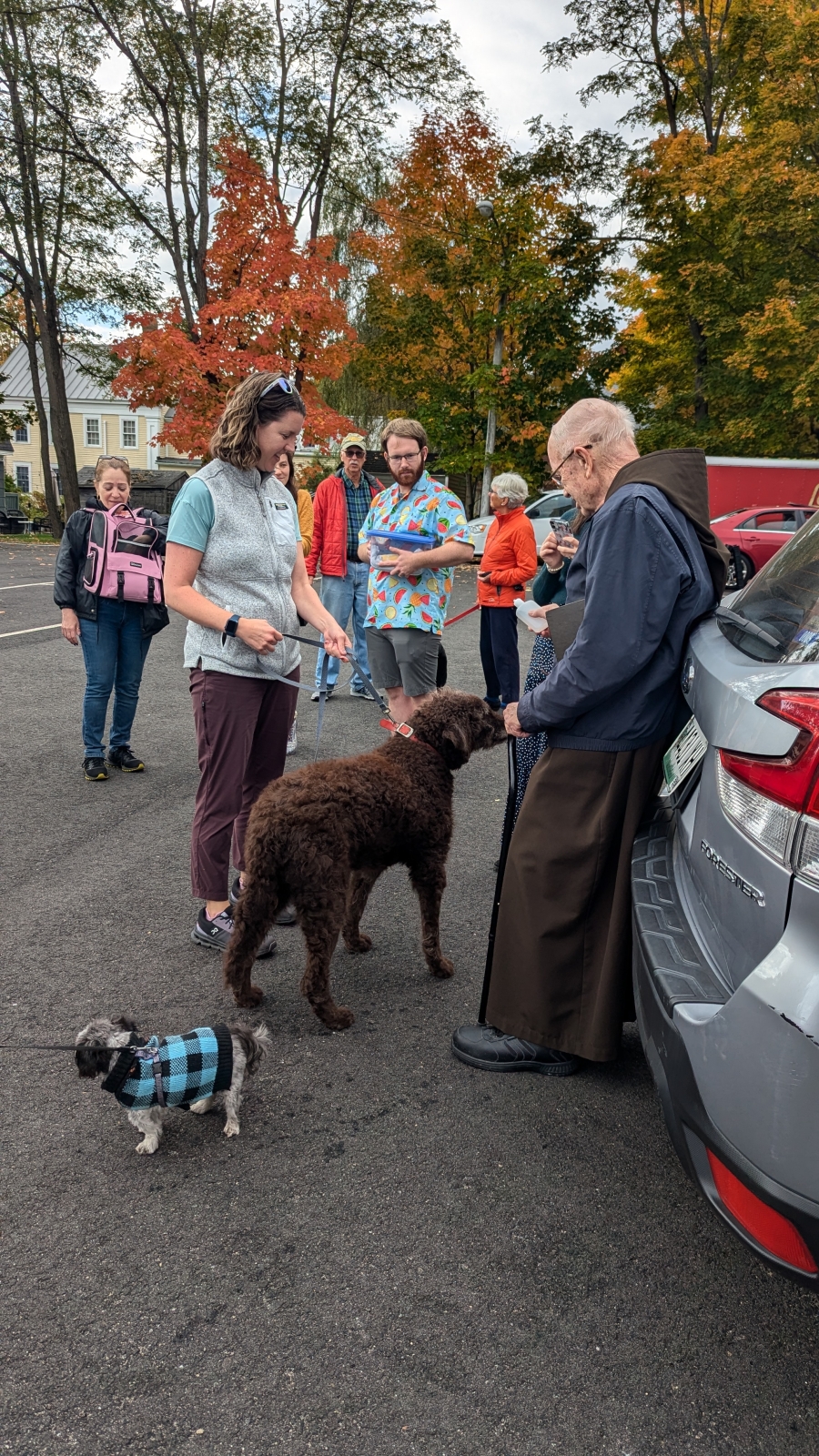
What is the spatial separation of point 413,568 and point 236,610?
1.73 m

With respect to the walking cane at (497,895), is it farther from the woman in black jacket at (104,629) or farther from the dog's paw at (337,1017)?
the woman in black jacket at (104,629)

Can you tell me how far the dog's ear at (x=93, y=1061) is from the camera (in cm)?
241

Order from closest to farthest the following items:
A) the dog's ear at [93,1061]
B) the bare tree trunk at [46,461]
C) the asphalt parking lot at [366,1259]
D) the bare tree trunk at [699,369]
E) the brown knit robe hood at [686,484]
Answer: the asphalt parking lot at [366,1259] < the dog's ear at [93,1061] < the brown knit robe hood at [686,484] < the bare tree trunk at [699,369] < the bare tree trunk at [46,461]

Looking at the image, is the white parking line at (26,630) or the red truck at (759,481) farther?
the red truck at (759,481)

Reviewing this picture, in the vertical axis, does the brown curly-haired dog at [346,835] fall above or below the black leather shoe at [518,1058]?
above

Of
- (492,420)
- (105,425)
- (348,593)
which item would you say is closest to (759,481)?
(492,420)

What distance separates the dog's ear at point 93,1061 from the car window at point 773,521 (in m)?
16.1

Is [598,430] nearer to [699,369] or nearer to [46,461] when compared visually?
[699,369]

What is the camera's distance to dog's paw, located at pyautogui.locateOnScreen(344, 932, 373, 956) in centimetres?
383

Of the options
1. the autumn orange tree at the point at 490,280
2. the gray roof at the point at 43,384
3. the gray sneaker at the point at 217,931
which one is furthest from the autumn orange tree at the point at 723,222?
the gray roof at the point at 43,384

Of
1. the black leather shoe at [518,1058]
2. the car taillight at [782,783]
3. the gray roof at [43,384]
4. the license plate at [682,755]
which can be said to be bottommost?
the black leather shoe at [518,1058]

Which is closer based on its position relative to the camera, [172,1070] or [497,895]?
[172,1070]

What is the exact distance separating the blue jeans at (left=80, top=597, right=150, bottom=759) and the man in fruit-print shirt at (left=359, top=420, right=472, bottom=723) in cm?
180

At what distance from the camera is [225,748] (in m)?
3.54
